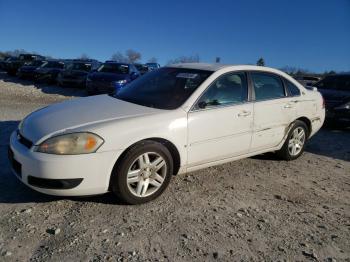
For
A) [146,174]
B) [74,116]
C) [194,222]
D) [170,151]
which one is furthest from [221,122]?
[74,116]

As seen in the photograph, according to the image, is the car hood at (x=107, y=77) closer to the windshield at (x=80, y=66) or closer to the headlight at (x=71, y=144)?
the windshield at (x=80, y=66)

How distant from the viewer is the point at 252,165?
5.41 metres

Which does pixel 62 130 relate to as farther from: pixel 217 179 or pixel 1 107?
pixel 1 107

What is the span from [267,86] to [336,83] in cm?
602

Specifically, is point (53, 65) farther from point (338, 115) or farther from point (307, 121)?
point (307, 121)

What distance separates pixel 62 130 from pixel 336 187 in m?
3.57

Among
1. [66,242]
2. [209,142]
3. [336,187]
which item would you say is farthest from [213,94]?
[66,242]

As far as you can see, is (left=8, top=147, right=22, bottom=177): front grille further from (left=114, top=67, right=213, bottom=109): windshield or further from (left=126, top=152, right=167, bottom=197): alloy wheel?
(left=114, top=67, right=213, bottom=109): windshield

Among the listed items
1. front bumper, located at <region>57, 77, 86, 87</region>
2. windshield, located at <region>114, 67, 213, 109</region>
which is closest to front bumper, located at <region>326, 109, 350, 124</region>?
windshield, located at <region>114, 67, 213, 109</region>

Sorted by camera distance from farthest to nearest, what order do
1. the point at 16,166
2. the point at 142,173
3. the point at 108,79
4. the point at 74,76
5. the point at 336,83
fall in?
the point at 74,76, the point at 108,79, the point at 336,83, the point at 142,173, the point at 16,166

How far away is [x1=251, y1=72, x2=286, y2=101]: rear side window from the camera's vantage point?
4.93 metres

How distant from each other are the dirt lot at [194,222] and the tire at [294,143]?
638mm

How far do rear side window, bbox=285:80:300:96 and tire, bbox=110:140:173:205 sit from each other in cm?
257

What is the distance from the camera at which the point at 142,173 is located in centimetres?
375
